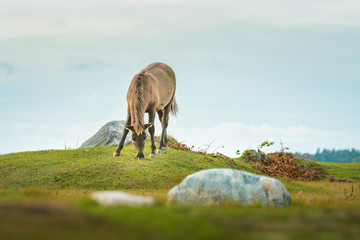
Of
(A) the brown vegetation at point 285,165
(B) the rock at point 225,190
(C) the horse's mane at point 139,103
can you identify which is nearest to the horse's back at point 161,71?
(C) the horse's mane at point 139,103

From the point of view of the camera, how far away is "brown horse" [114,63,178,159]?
51.1 feet

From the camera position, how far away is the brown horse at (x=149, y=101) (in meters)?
15.6

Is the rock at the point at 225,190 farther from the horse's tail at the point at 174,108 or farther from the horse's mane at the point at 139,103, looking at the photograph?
the horse's tail at the point at 174,108

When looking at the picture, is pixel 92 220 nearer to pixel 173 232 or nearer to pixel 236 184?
pixel 173 232

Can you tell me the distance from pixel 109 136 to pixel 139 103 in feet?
30.5

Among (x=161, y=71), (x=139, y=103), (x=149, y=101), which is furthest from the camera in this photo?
(x=161, y=71)

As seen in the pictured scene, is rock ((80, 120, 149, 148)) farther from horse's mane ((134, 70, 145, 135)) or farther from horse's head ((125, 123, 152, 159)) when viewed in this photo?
horse's head ((125, 123, 152, 159))

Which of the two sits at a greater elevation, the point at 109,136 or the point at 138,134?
the point at 138,134

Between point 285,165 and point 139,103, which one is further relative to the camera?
point 285,165

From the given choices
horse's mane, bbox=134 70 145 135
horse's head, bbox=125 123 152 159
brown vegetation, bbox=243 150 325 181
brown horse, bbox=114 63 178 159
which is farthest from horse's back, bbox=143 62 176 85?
brown vegetation, bbox=243 150 325 181

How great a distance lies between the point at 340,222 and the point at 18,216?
4574 mm

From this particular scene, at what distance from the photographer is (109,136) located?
80.6 ft

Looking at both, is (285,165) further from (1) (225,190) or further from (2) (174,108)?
(1) (225,190)

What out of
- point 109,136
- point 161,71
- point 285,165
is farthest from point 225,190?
point 285,165
